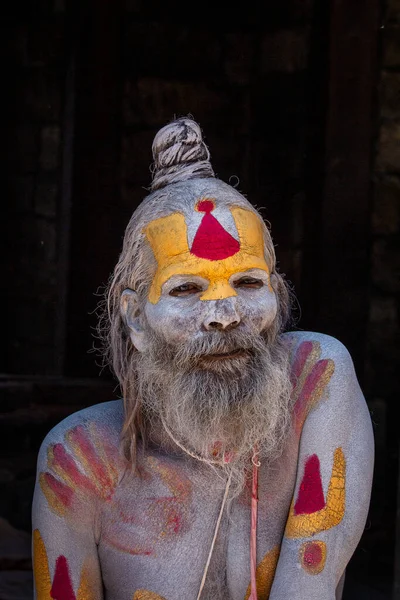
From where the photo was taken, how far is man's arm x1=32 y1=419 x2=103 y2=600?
135 inches

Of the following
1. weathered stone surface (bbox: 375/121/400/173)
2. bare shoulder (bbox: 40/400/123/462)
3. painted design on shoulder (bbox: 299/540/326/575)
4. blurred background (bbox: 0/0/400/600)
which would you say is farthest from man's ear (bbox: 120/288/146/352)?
weathered stone surface (bbox: 375/121/400/173)

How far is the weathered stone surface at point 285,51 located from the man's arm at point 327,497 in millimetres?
2861

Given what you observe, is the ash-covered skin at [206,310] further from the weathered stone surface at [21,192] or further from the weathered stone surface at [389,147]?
the weathered stone surface at [21,192]

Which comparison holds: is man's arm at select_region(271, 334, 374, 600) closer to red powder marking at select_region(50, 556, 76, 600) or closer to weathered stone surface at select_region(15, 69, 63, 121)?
red powder marking at select_region(50, 556, 76, 600)

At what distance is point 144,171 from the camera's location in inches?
240

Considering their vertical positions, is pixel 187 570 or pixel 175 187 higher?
pixel 175 187

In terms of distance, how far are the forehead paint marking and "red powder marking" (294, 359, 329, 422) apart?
300mm

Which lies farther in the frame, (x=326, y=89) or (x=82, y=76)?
(x=82, y=76)

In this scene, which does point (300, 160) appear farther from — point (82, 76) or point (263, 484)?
point (263, 484)

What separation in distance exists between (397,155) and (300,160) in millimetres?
554

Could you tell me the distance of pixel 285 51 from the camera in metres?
6.08

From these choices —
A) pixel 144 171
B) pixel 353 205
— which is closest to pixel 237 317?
pixel 353 205

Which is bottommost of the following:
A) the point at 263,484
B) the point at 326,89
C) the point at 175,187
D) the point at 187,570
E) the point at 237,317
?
the point at 187,570

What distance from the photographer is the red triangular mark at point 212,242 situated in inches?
135
